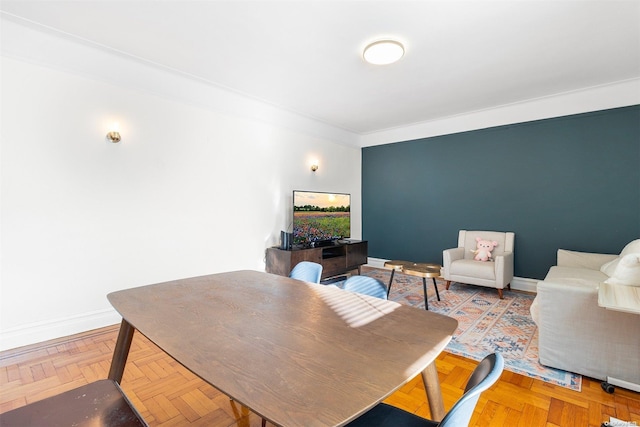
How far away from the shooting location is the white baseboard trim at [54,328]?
236cm

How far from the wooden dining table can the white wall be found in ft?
5.05

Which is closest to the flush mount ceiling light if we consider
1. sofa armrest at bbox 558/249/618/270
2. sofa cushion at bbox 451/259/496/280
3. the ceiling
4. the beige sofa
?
the ceiling

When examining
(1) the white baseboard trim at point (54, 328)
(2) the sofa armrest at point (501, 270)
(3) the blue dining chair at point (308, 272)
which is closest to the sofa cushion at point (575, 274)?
(2) the sofa armrest at point (501, 270)

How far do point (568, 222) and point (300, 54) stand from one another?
12.7ft

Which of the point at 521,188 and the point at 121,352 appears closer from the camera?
the point at 121,352

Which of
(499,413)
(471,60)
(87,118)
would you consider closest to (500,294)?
(499,413)

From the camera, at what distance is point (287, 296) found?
1473 mm

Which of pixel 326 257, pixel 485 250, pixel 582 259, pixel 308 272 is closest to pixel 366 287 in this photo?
pixel 308 272

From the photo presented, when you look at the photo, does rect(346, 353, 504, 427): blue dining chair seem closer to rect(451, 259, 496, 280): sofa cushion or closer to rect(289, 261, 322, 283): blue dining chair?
rect(289, 261, 322, 283): blue dining chair

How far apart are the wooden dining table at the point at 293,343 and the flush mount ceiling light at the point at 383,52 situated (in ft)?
7.11

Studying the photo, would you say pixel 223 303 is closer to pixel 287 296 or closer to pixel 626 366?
pixel 287 296

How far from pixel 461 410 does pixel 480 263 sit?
11.8 ft

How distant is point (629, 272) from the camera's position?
2.04 metres

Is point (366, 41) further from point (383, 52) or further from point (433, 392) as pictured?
point (433, 392)
